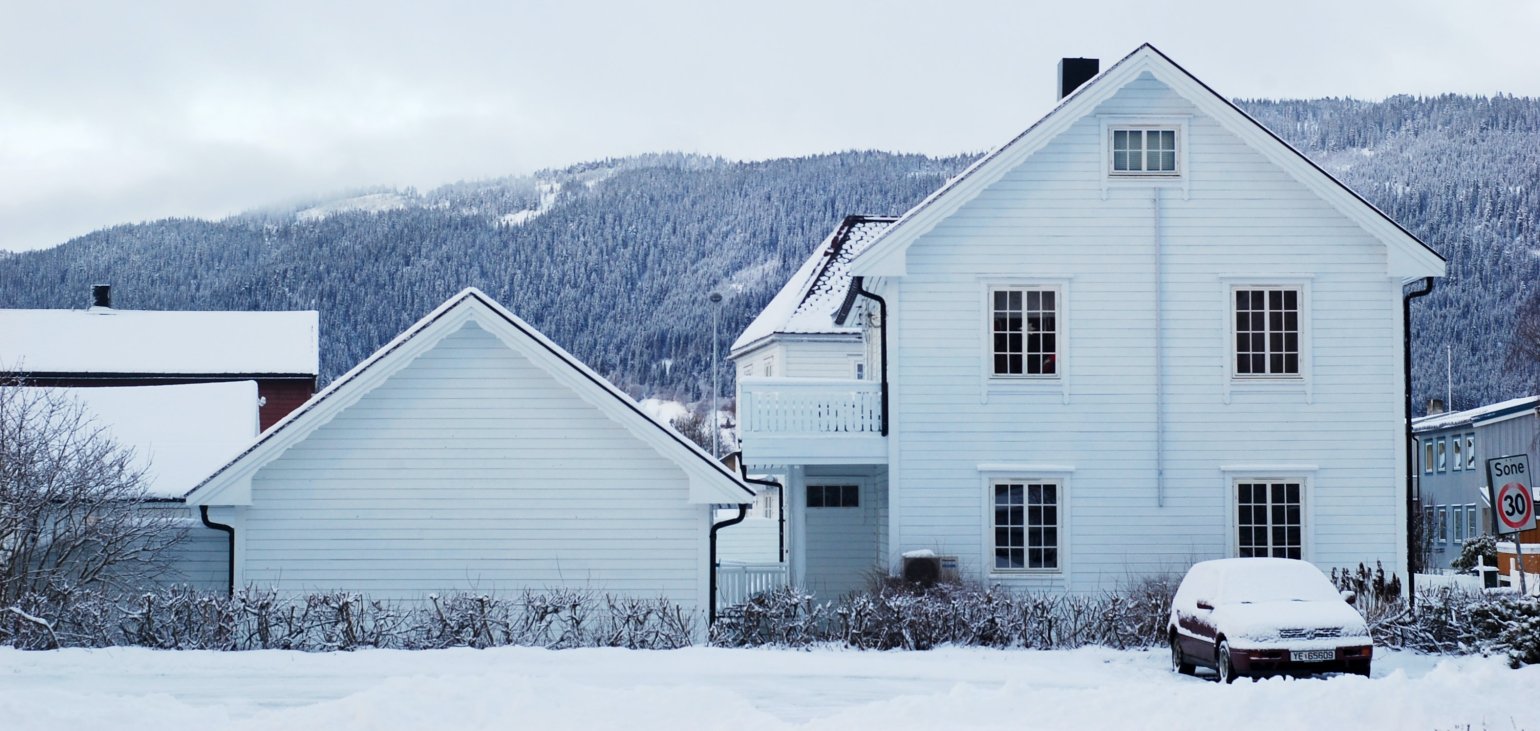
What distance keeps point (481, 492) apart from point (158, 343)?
101ft

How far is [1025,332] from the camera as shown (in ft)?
85.7

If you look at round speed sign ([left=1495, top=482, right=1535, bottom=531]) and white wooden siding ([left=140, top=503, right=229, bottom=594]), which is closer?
round speed sign ([left=1495, top=482, right=1535, bottom=531])

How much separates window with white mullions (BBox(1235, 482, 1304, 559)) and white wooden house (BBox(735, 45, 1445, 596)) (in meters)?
0.03

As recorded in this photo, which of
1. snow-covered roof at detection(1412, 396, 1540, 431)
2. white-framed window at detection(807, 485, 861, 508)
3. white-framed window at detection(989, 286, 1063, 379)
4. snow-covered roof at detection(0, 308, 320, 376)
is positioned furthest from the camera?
snow-covered roof at detection(1412, 396, 1540, 431)

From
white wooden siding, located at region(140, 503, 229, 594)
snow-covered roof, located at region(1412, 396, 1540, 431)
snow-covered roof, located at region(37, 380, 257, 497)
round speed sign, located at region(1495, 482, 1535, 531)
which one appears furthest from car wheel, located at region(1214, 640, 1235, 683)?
snow-covered roof, located at region(1412, 396, 1540, 431)

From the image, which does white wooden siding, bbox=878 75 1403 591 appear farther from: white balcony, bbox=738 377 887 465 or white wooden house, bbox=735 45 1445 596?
white balcony, bbox=738 377 887 465

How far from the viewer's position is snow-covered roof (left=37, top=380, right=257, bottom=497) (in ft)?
90.8

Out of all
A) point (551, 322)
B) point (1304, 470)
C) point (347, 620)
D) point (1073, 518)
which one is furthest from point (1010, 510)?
point (551, 322)

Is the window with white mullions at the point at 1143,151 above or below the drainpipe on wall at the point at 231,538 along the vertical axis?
above

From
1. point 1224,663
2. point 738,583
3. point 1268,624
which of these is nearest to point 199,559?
point 738,583

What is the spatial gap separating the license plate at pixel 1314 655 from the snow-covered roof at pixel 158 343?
37857 millimetres

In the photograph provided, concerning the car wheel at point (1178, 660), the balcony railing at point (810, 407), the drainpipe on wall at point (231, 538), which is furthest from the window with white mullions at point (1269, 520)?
the drainpipe on wall at point (231, 538)

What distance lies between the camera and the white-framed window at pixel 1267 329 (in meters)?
26.2

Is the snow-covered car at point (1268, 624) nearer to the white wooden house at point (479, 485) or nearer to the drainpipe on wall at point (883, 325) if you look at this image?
the drainpipe on wall at point (883, 325)
